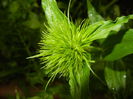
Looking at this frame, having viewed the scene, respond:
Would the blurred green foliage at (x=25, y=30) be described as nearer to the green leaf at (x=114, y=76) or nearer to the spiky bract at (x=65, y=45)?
the green leaf at (x=114, y=76)

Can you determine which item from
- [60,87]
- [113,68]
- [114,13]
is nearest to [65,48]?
[113,68]

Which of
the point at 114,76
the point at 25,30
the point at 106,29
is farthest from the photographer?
the point at 25,30

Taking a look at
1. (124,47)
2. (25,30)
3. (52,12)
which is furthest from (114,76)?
(25,30)

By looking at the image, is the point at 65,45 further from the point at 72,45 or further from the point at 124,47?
the point at 124,47

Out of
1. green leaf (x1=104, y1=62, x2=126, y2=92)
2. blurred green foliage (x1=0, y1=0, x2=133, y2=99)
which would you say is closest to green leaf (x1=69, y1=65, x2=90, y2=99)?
green leaf (x1=104, y1=62, x2=126, y2=92)

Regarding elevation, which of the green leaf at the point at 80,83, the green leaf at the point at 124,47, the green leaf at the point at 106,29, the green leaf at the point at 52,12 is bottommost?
the green leaf at the point at 80,83

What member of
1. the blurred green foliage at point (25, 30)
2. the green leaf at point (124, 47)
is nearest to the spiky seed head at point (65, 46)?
the green leaf at point (124, 47)

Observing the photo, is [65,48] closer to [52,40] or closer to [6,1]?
[52,40]
